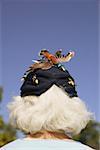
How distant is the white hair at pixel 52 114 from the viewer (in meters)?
2.69

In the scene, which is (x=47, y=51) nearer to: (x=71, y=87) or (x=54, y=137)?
(x=71, y=87)

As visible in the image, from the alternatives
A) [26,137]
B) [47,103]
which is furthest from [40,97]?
[26,137]

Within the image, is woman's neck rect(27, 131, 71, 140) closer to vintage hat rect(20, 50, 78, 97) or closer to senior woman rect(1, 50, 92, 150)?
senior woman rect(1, 50, 92, 150)

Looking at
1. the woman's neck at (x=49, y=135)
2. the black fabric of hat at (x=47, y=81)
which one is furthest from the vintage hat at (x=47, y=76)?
the woman's neck at (x=49, y=135)

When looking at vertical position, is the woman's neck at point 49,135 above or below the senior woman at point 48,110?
below

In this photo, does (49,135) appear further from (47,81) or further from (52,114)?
(47,81)

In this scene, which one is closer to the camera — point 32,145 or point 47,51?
point 32,145

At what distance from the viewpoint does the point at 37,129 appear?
2.69m

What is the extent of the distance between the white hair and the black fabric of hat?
0.09 ft

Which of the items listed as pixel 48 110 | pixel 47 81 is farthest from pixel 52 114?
pixel 47 81

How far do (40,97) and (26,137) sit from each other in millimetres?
236

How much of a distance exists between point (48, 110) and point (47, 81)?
160mm

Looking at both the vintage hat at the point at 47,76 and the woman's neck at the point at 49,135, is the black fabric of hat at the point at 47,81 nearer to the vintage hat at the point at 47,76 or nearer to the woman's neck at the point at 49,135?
the vintage hat at the point at 47,76

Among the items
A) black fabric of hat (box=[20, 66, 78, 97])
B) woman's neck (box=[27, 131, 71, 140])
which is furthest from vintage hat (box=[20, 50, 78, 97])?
woman's neck (box=[27, 131, 71, 140])
